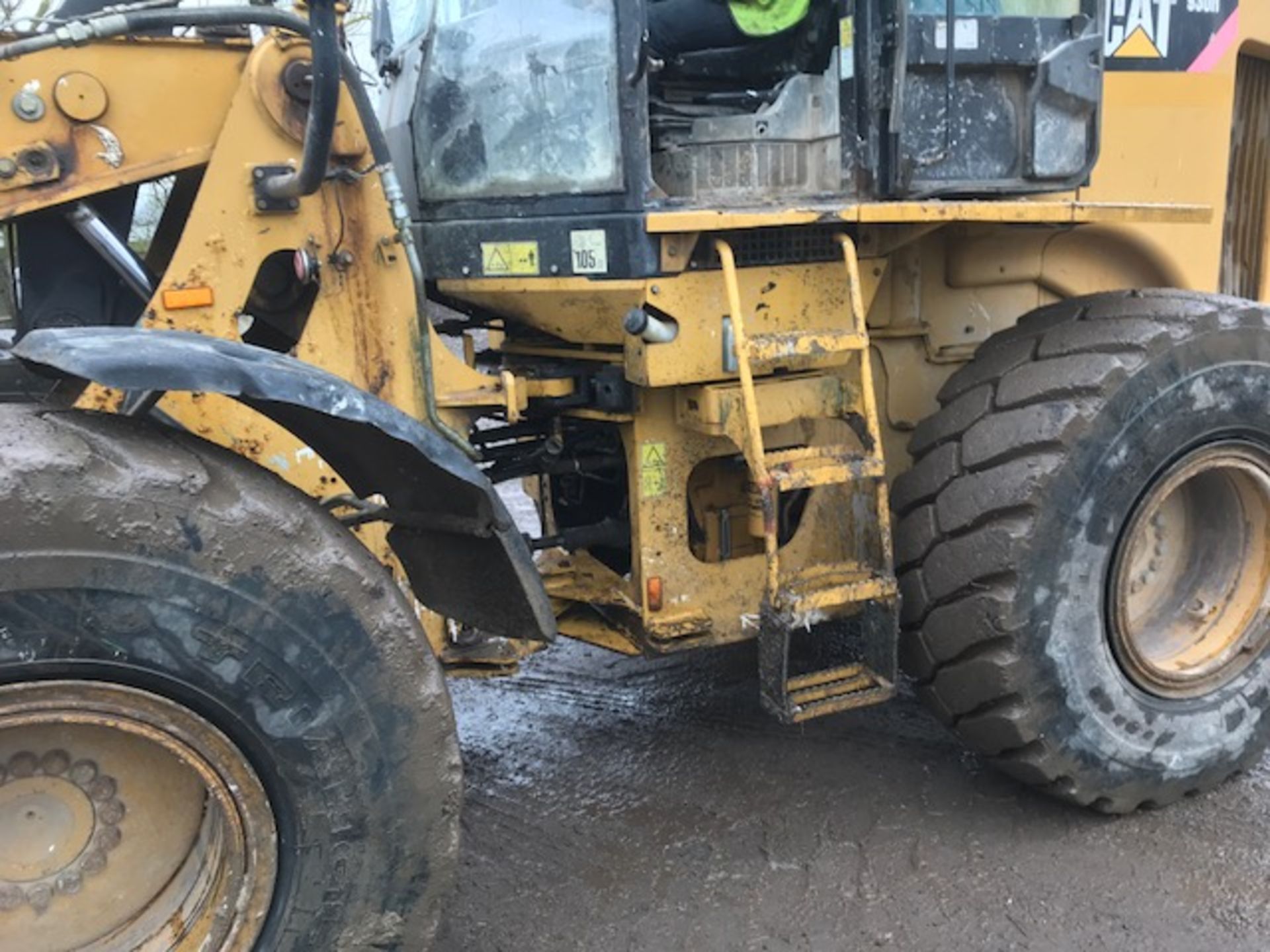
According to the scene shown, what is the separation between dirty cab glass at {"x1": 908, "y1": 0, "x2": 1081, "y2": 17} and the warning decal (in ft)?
1.20

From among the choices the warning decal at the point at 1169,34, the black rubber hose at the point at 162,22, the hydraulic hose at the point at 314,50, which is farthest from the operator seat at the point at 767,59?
the black rubber hose at the point at 162,22

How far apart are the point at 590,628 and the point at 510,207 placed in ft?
3.89

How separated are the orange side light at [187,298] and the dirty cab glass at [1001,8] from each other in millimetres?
1783

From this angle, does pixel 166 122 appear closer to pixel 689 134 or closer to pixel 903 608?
pixel 689 134

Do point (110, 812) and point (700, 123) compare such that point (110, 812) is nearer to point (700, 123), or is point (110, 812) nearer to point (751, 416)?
point (751, 416)

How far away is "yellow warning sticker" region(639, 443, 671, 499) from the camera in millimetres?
3125

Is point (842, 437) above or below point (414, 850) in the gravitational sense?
above

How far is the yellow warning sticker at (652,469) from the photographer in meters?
3.12

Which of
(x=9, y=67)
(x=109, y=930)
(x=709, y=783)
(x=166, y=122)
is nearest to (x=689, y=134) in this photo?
(x=166, y=122)

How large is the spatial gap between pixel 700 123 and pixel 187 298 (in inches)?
53.3

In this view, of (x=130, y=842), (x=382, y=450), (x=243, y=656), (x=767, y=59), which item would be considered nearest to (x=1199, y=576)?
(x=767, y=59)

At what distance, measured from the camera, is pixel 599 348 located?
3141 mm

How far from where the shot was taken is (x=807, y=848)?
3.21 m

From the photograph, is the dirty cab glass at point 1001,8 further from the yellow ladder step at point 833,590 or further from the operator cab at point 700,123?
the yellow ladder step at point 833,590
